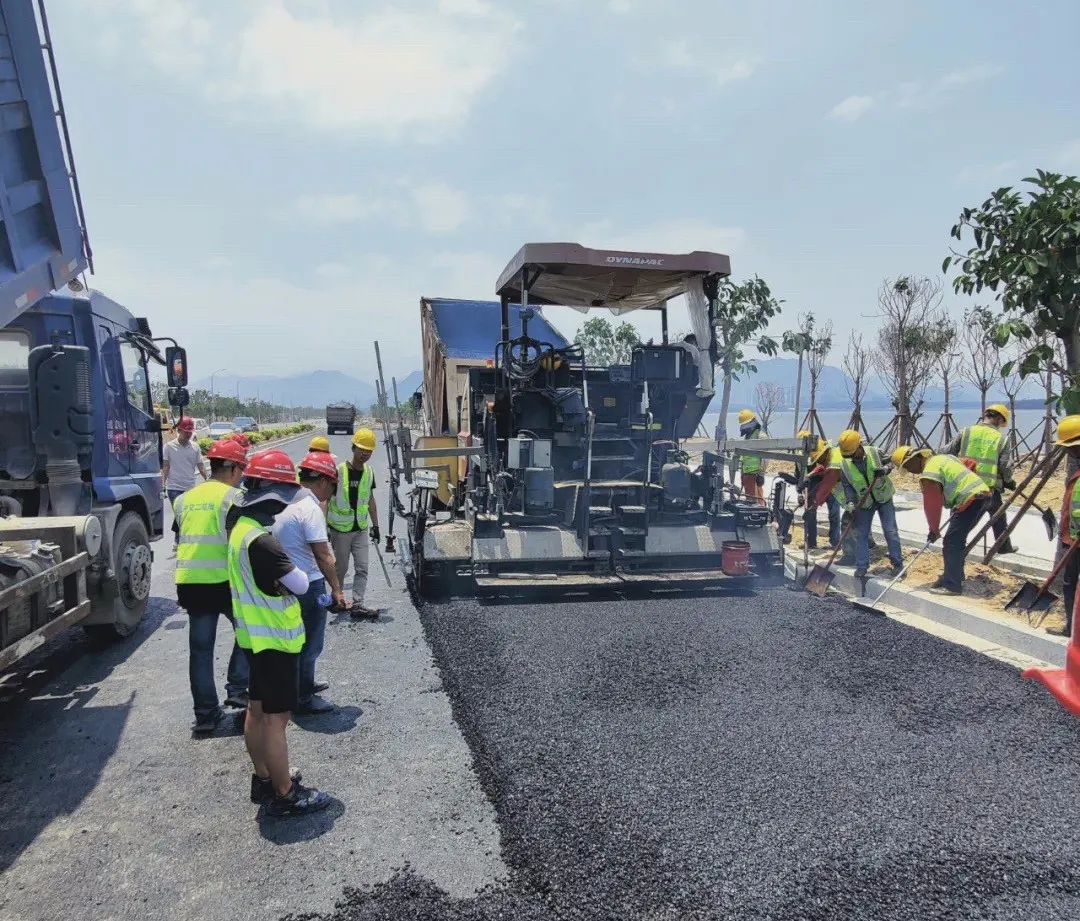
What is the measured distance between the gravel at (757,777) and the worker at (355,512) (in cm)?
101

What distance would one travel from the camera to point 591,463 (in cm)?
693

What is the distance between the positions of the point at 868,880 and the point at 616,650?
Result: 2.48m

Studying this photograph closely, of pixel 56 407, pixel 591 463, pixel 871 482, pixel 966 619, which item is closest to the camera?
pixel 56 407

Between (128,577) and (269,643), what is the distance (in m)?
3.04

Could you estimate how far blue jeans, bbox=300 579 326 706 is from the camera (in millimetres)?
4043

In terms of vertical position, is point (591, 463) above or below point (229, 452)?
below

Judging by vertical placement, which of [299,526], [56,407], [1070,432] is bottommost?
[299,526]

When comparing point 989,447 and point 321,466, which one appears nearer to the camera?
point 321,466

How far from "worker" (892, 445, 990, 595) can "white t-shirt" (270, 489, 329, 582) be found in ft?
17.0

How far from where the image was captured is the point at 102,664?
Result: 5.03 m

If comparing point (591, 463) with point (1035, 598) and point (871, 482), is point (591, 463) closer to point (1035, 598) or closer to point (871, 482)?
point (871, 482)

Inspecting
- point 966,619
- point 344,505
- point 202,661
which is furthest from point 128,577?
point 966,619

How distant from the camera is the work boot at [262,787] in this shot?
123 inches

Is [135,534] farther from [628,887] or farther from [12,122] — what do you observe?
[628,887]
